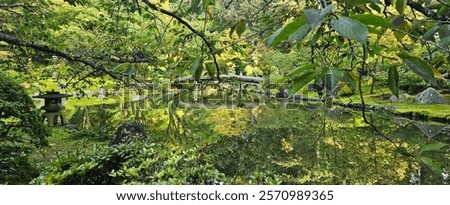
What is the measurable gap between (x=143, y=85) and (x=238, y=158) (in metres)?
0.86

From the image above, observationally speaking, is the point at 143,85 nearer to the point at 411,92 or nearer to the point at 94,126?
the point at 94,126

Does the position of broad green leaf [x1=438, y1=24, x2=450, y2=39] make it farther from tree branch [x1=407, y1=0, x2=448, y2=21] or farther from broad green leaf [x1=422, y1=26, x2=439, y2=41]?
tree branch [x1=407, y1=0, x2=448, y2=21]

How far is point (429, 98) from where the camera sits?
454 centimetres

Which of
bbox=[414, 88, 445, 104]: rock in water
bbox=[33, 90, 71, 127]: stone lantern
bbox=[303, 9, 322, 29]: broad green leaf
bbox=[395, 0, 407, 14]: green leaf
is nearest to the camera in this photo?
bbox=[303, 9, 322, 29]: broad green leaf

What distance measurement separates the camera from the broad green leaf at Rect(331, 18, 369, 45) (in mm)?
216

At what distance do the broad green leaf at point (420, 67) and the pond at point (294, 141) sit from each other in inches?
54.2

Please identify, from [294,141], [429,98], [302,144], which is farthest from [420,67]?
[429,98]

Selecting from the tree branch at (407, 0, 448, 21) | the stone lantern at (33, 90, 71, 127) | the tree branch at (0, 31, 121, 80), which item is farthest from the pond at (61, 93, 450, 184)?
the tree branch at (407, 0, 448, 21)

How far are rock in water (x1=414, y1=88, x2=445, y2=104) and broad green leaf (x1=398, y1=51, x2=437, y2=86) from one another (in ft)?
15.3

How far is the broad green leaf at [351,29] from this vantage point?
22cm

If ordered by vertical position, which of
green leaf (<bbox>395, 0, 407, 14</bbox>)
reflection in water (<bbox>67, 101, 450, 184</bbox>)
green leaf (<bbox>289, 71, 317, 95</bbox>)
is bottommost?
reflection in water (<bbox>67, 101, 450, 184</bbox>)

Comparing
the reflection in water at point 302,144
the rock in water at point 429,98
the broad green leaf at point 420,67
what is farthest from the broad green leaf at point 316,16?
the rock in water at point 429,98

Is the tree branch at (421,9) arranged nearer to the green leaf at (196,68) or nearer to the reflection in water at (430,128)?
the green leaf at (196,68)
